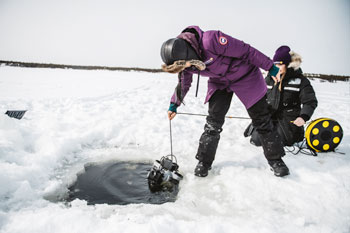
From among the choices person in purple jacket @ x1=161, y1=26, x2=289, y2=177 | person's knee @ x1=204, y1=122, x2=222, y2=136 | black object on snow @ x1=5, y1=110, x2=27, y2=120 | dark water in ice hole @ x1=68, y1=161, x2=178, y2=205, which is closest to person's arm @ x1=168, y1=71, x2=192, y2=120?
person in purple jacket @ x1=161, y1=26, x2=289, y2=177

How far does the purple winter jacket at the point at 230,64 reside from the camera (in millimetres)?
2073

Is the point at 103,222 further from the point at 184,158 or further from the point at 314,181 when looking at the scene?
the point at 314,181

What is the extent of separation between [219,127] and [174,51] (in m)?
1.27

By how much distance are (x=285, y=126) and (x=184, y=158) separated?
1.83 m

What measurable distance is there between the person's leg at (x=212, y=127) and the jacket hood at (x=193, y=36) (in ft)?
2.45

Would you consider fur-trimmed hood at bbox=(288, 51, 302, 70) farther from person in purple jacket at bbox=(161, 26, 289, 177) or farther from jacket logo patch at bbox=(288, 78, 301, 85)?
person in purple jacket at bbox=(161, 26, 289, 177)

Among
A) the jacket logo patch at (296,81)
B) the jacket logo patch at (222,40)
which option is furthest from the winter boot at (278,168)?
the jacket logo patch at (222,40)

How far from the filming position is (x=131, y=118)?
183 inches

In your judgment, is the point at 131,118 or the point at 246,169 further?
the point at 131,118

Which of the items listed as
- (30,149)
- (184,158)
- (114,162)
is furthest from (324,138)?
(30,149)

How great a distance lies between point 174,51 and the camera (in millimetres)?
1854

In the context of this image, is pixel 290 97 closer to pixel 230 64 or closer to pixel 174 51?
pixel 230 64

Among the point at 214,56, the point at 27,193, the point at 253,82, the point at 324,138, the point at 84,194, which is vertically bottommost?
the point at 84,194

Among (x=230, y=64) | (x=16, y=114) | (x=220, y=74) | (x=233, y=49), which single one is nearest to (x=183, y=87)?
(x=220, y=74)
